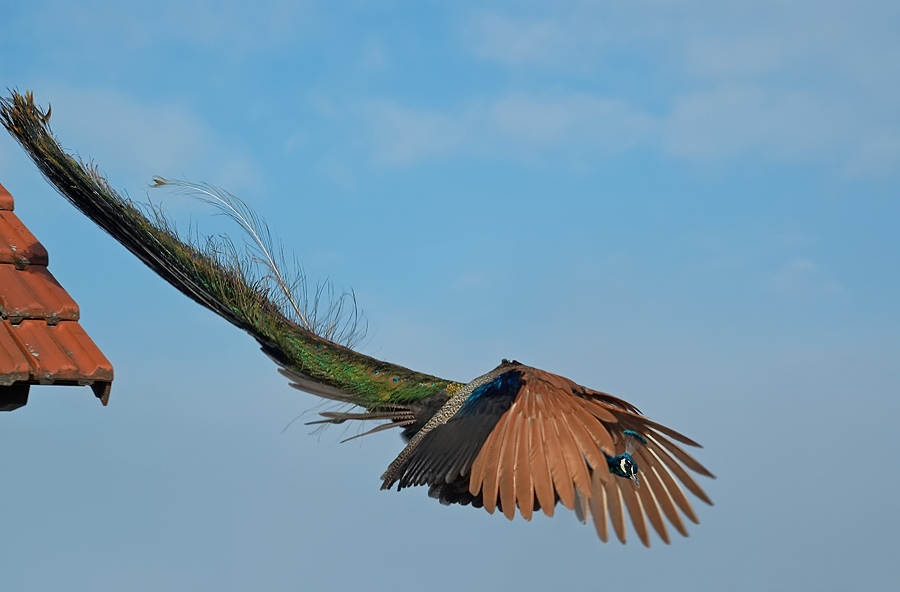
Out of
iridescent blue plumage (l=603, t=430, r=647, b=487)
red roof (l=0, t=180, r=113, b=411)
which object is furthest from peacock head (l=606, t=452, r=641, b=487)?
red roof (l=0, t=180, r=113, b=411)

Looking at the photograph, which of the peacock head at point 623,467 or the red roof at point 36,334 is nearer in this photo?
the red roof at point 36,334

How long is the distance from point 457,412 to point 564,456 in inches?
31.7

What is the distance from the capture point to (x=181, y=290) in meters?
5.49

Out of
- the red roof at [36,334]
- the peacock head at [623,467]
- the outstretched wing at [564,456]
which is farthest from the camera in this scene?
the peacock head at [623,467]

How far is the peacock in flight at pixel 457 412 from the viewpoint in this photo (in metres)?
3.92

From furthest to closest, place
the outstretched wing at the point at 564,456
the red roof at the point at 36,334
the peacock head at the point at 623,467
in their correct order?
the peacock head at the point at 623,467 < the outstretched wing at the point at 564,456 < the red roof at the point at 36,334

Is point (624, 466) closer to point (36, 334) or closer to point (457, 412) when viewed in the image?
point (457, 412)

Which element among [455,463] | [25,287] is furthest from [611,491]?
[25,287]

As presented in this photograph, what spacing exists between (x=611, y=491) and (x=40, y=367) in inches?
87.1

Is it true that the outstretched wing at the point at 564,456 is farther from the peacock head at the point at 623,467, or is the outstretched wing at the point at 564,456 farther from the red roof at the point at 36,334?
the red roof at the point at 36,334

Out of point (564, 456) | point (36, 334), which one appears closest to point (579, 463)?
point (564, 456)

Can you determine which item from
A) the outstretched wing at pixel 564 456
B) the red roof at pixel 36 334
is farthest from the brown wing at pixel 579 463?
the red roof at pixel 36 334

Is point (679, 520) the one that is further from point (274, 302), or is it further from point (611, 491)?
point (274, 302)

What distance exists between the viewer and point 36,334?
3910mm
